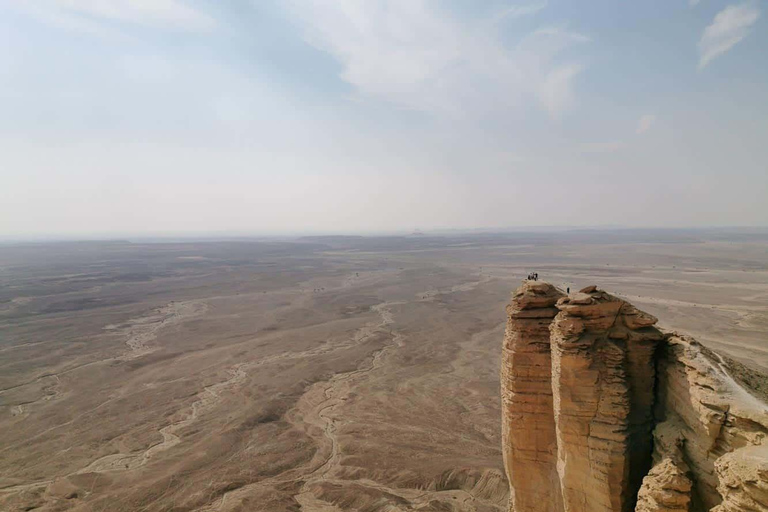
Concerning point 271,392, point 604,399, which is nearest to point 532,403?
point 604,399

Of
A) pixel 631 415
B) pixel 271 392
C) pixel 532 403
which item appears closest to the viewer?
pixel 631 415

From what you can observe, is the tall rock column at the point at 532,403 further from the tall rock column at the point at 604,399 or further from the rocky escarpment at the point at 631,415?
the tall rock column at the point at 604,399

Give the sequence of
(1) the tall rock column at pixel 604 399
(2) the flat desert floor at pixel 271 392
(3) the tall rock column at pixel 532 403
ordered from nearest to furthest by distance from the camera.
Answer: (1) the tall rock column at pixel 604 399 < (3) the tall rock column at pixel 532 403 < (2) the flat desert floor at pixel 271 392

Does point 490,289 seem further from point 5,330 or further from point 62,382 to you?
point 5,330

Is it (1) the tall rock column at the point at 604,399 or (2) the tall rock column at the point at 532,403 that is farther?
(2) the tall rock column at the point at 532,403

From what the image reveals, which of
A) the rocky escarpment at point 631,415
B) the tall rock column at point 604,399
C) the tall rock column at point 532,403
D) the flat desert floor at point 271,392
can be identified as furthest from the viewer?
the flat desert floor at point 271,392

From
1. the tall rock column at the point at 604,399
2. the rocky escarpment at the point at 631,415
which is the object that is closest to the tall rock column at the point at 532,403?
the rocky escarpment at the point at 631,415

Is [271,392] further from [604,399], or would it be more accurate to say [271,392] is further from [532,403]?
[604,399]

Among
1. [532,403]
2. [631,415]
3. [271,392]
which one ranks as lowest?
[271,392]
